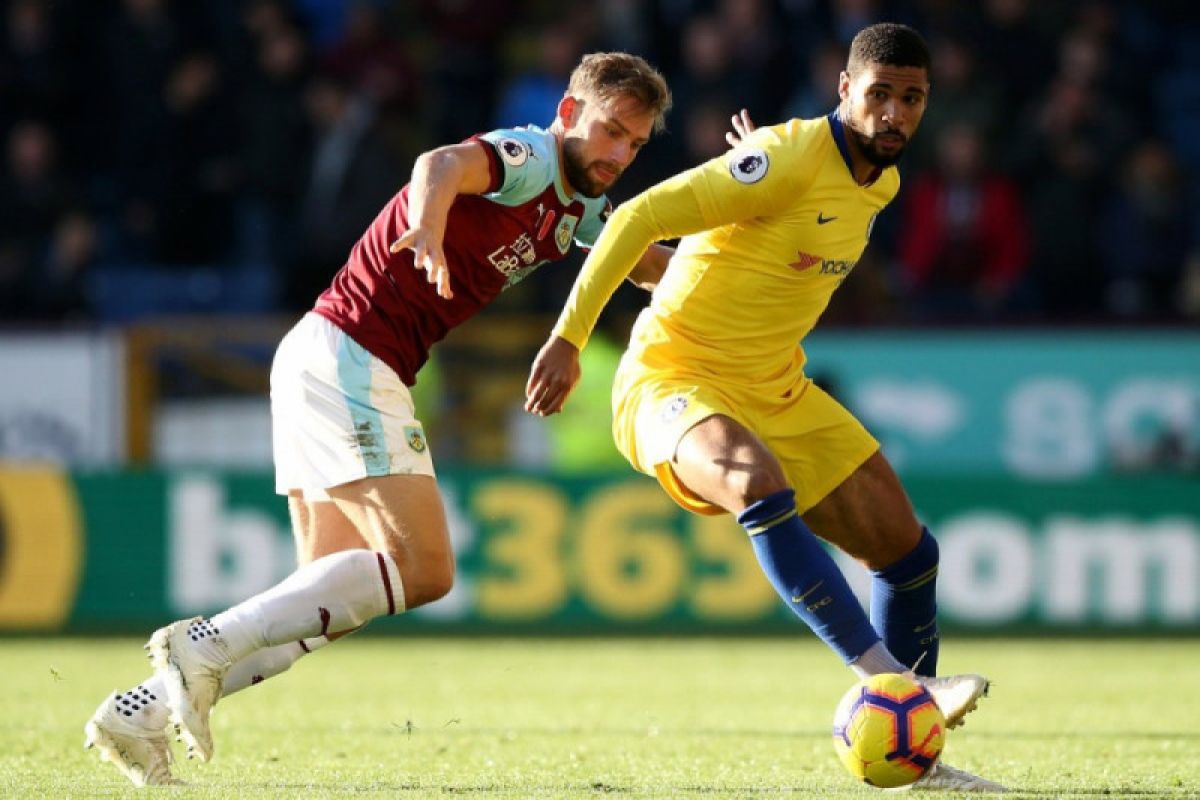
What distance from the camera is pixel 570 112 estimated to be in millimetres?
6262

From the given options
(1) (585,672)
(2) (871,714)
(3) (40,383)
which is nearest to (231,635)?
(2) (871,714)

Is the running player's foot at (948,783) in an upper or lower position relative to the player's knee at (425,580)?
lower

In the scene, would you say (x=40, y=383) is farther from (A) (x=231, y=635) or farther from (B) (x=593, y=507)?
(A) (x=231, y=635)

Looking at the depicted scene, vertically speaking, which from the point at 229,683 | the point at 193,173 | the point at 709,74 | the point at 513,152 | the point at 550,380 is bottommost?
the point at 229,683

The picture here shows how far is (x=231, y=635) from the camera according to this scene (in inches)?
220

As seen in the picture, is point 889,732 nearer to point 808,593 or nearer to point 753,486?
point 808,593

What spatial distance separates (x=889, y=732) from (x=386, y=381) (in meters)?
1.81

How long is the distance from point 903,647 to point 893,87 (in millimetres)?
1799

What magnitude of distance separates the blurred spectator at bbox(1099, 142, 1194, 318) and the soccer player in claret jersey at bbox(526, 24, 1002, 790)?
7.65 meters

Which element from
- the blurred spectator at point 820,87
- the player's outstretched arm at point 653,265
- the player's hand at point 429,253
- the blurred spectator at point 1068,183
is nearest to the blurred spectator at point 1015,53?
the blurred spectator at point 1068,183

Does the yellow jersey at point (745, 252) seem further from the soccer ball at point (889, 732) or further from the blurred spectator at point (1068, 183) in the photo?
the blurred spectator at point (1068, 183)

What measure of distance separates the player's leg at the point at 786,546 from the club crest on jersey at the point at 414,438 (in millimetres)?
827

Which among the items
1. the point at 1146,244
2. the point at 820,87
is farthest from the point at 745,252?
the point at 1146,244

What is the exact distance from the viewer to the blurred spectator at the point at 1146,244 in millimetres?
13680
